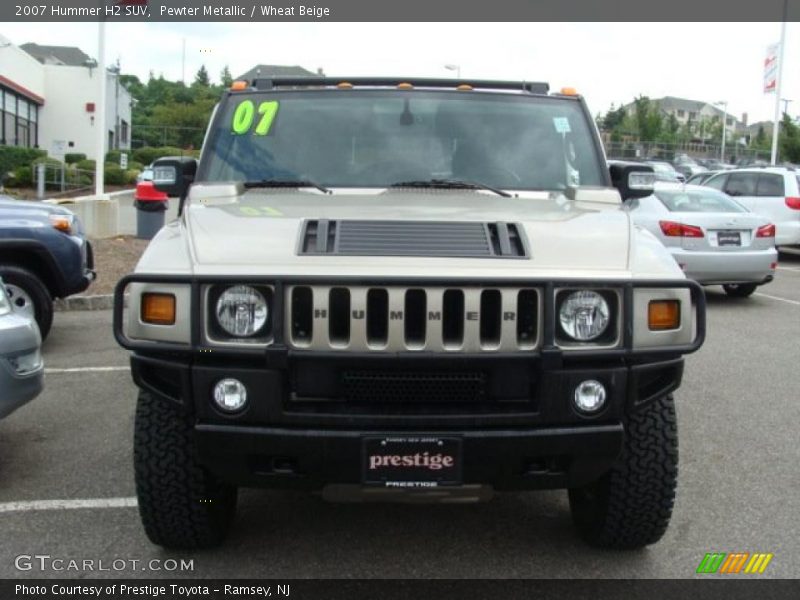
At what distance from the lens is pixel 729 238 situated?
A: 35.1 ft

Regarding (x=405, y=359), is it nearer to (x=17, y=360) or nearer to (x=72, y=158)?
(x=17, y=360)

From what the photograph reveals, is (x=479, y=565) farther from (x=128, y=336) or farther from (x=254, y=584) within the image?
(x=128, y=336)

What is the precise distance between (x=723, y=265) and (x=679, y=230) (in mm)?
662

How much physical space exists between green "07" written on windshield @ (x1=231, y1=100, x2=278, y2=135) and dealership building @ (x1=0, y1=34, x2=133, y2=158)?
119ft

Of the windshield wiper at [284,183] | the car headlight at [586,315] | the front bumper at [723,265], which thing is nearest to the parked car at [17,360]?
the windshield wiper at [284,183]

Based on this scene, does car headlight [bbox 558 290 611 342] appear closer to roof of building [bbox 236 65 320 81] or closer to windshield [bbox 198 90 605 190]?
windshield [bbox 198 90 605 190]

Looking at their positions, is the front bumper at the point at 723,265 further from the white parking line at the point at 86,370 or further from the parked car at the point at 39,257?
the parked car at the point at 39,257

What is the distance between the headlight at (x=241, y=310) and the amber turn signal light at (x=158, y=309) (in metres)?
0.17

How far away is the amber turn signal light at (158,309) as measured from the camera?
3.09 meters

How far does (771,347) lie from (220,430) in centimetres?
672

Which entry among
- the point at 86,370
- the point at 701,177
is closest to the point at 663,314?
the point at 86,370

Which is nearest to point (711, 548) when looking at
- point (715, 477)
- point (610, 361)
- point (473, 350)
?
point (715, 477)

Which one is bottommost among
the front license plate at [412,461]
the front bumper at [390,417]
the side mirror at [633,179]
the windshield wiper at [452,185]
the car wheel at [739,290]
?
the car wheel at [739,290]

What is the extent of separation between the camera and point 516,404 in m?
3.09
